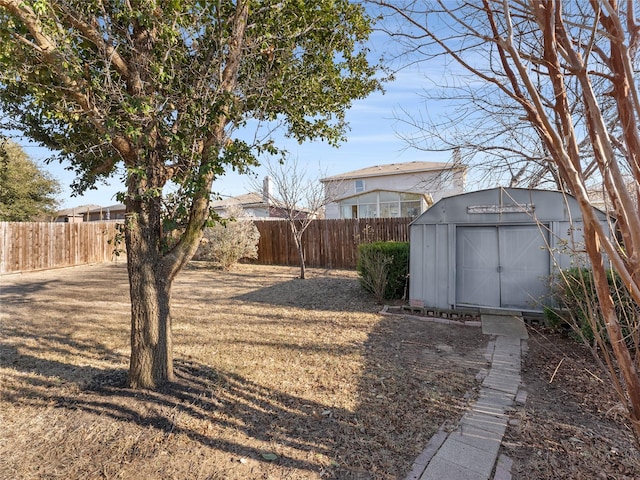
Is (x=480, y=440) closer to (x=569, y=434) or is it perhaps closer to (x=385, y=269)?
(x=569, y=434)

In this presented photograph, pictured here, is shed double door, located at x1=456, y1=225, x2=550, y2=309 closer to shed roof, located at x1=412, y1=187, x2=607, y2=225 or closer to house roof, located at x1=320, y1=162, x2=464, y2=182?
shed roof, located at x1=412, y1=187, x2=607, y2=225

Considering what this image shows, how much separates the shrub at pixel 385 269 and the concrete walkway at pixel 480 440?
3.69 meters

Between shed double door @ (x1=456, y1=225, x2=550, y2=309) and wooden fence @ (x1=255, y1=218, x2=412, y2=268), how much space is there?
598 centimetres

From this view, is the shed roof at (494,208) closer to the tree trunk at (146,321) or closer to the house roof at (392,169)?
the tree trunk at (146,321)

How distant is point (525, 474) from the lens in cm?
241

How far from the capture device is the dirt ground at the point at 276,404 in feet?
8.24

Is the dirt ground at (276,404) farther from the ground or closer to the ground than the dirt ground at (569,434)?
farther from the ground

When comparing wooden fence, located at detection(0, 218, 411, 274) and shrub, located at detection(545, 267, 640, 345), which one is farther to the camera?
wooden fence, located at detection(0, 218, 411, 274)

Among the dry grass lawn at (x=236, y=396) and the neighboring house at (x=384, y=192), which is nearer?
the dry grass lawn at (x=236, y=396)

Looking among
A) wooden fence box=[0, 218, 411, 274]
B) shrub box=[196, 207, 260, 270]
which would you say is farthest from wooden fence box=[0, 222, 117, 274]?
shrub box=[196, 207, 260, 270]

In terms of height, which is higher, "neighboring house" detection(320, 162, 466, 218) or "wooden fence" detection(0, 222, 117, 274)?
"neighboring house" detection(320, 162, 466, 218)

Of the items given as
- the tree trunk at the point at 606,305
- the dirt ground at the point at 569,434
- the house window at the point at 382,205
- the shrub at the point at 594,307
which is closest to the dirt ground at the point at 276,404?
the dirt ground at the point at 569,434

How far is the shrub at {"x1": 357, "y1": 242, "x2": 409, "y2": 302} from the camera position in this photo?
26.5ft

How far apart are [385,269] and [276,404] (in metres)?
5.31
